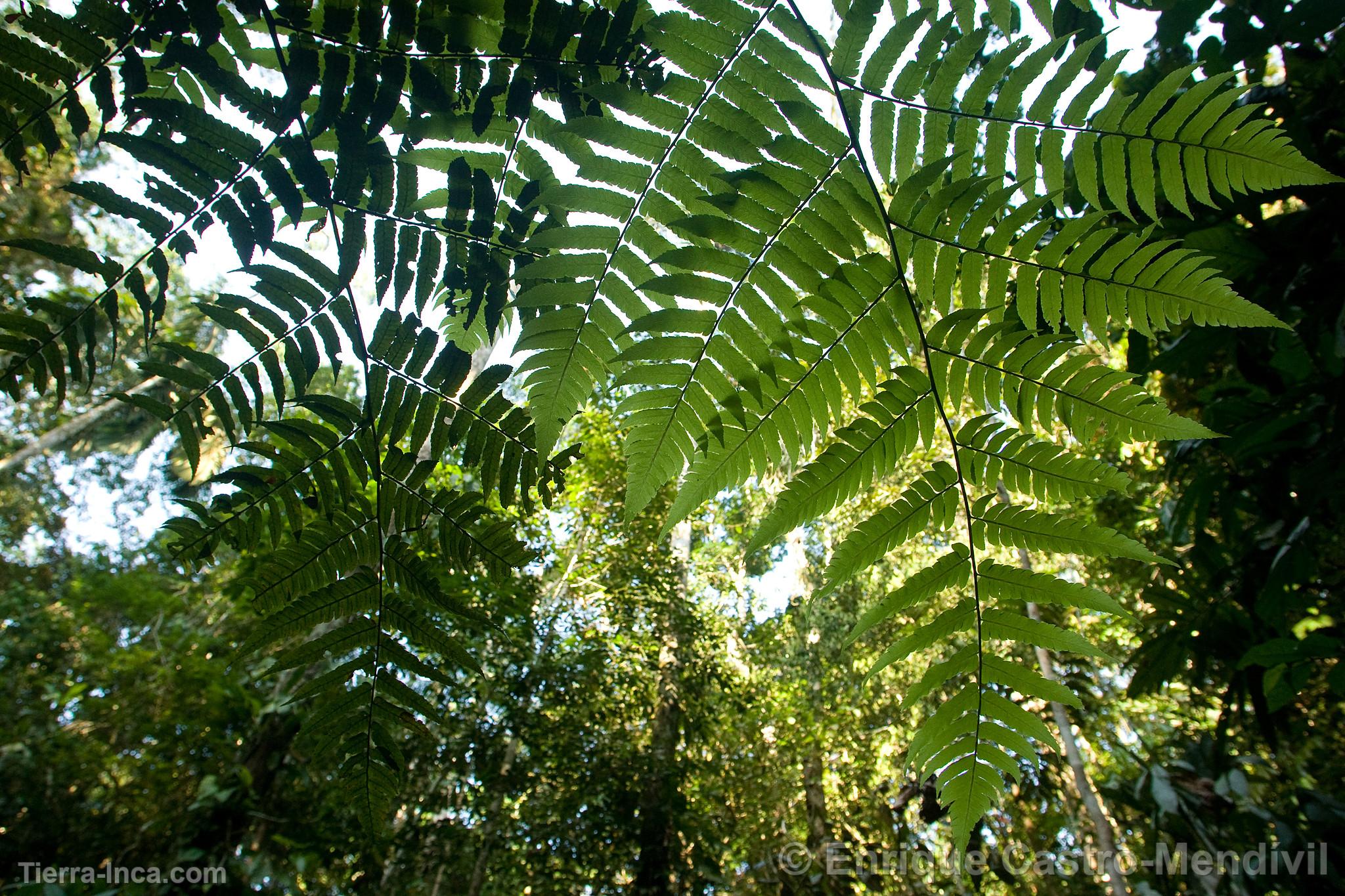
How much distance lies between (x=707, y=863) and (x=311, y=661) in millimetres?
4255

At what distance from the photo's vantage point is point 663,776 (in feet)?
13.8

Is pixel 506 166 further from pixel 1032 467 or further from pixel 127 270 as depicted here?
pixel 1032 467

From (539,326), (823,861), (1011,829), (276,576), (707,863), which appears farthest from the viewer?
(1011,829)

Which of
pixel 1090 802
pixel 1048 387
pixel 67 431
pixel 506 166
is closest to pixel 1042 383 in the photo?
pixel 1048 387

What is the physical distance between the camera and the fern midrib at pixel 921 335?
0.65m

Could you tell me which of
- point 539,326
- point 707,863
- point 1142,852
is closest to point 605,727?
point 707,863

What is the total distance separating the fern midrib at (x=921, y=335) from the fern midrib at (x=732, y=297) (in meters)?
0.03

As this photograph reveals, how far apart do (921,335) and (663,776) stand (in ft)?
13.9

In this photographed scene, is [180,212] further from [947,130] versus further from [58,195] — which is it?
[58,195]

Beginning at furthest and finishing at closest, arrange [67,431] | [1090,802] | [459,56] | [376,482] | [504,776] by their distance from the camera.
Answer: [67,431] → [1090,802] → [504,776] → [376,482] → [459,56]

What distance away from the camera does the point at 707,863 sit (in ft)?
13.5

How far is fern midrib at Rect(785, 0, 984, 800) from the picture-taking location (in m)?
0.65

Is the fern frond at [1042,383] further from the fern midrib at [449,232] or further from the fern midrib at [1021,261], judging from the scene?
the fern midrib at [449,232]


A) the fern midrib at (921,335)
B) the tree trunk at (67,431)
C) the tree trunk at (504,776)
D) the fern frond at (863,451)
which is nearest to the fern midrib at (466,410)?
the fern frond at (863,451)
